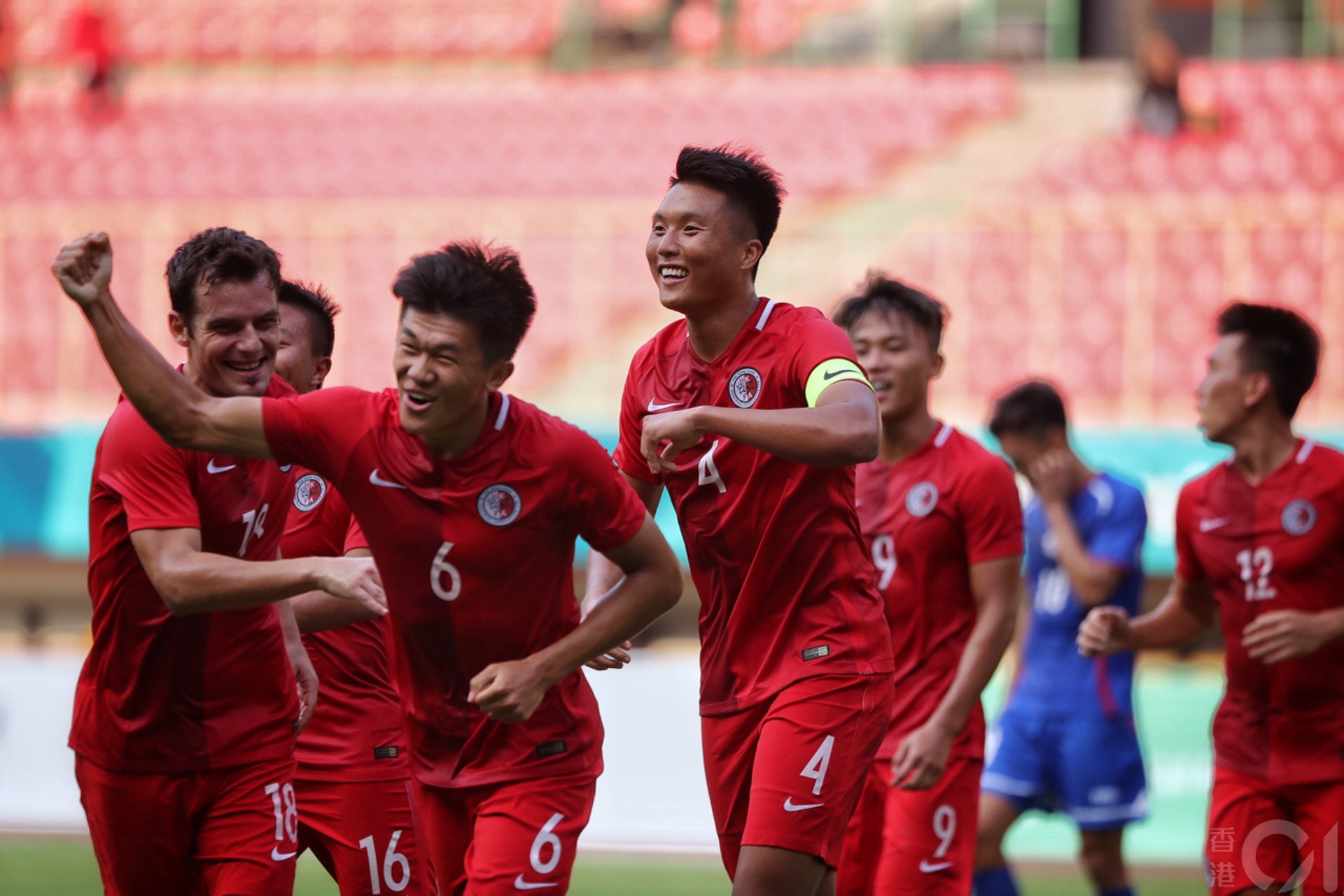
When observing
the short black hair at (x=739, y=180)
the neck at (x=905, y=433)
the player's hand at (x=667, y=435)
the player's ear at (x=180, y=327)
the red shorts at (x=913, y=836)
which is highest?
the short black hair at (x=739, y=180)

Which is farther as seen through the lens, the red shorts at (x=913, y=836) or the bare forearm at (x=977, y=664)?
the red shorts at (x=913, y=836)

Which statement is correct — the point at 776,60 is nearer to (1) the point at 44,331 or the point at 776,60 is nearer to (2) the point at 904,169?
(2) the point at 904,169

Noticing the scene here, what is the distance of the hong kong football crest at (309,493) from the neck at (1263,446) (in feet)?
11.0

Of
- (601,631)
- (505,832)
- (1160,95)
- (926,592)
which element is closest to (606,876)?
(926,592)

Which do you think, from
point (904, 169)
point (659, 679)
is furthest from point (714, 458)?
point (904, 169)

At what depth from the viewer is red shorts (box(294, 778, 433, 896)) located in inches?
197

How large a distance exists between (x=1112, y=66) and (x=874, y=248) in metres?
5.71

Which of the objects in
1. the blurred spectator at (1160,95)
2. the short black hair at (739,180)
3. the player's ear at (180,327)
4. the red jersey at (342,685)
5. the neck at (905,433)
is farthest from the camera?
the blurred spectator at (1160,95)

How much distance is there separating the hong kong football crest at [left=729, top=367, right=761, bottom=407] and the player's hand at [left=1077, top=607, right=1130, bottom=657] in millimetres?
1772

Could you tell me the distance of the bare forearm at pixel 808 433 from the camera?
4004 millimetres

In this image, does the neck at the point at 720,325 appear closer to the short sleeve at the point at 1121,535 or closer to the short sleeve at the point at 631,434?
the short sleeve at the point at 631,434

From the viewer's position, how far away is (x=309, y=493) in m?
5.38

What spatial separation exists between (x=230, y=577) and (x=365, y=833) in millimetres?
1396

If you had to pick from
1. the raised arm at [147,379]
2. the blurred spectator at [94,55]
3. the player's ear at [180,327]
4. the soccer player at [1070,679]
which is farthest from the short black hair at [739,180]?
the blurred spectator at [94,55]
